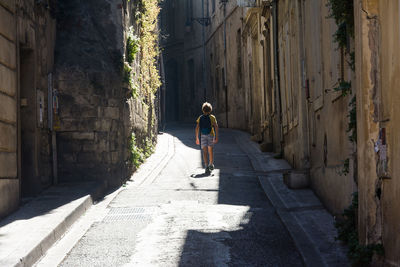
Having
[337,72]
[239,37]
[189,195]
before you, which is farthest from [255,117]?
[337,72]

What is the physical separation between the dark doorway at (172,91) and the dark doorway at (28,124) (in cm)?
2623

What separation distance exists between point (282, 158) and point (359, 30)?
29.0 ft

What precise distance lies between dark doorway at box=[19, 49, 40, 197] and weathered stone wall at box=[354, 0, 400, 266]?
515cm

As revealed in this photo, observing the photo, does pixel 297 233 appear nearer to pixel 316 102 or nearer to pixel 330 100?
pixel 330 100

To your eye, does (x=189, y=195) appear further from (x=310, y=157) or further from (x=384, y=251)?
(x=384, y=251)

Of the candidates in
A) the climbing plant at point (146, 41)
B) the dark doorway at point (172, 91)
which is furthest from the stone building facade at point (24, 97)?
the dark doorway at point (172, 91)

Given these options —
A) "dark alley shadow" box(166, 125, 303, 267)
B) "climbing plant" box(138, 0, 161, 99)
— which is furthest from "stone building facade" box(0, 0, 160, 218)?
"climbing plant" box(138, 0, 161, 99)

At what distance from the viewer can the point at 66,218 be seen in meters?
6.75

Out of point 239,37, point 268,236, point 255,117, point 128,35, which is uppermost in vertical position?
point 239,37

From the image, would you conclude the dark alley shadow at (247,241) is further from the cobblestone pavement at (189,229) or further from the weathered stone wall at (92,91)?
the weathered stone wall at (92,91)

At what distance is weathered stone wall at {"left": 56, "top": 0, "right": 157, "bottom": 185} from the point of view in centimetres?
1002

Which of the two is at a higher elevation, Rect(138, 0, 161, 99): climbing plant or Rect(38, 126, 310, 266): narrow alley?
Rect(138, 0, 161, 99): climbing plant

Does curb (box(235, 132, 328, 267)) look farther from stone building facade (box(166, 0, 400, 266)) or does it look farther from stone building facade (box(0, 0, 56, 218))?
stone building facade (box(0, 0, 56, 218))

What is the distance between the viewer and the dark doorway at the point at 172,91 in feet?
115
